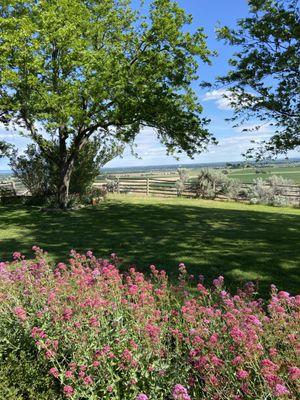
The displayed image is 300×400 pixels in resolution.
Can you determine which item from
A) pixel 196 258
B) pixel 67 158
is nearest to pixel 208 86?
pixel 196 258

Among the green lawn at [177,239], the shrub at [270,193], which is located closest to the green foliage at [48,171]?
the green lawn at [177,239]

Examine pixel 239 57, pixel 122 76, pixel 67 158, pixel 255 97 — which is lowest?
pixel 67 158

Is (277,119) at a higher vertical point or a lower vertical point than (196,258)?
higher

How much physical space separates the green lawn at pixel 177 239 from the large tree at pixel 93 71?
12.6 feet

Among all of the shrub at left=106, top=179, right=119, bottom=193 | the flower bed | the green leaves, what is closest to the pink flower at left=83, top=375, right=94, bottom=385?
the flower bed

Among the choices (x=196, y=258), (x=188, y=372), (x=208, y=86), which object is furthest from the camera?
(x=208, y=86)

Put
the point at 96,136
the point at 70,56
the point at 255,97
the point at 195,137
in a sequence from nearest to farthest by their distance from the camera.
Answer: the point at 255,97 → the point at 70,56 → the point at 195,137 → the point at 96,136

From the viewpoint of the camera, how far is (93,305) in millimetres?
3852

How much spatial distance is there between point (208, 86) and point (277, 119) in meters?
2.00

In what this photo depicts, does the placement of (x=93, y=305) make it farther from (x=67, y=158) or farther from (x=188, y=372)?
(x=67, y=158)

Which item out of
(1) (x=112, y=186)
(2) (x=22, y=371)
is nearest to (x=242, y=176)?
(1) (x=112, y=186)

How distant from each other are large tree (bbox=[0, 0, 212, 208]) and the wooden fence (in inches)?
379

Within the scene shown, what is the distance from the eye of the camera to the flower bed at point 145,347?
290cm

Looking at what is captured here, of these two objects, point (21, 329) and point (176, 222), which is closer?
point (21, 329)
